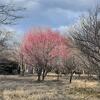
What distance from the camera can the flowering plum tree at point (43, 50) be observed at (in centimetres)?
5359

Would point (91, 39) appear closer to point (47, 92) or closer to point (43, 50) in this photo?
point (47, 92)

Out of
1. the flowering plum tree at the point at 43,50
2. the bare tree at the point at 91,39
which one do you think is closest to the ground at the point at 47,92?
the bare tree at the point at 91,39

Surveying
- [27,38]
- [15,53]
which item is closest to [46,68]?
[27,38]

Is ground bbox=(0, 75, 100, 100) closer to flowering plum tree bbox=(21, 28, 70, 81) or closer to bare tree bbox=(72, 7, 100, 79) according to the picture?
bare tree bbox=(72, 7, 100, 79)

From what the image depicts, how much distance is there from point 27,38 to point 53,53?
348 inches

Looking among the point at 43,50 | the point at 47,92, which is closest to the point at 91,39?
the point at 47,92

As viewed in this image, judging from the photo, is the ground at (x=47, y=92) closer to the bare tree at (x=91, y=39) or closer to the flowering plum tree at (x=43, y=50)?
the bare tree at (x=91, y=39)

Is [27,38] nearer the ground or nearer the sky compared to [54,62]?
nearer the sky

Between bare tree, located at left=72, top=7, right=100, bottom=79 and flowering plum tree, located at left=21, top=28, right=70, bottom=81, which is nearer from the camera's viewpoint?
bare tree, located at left=72, top=7, right=100, bottom=79

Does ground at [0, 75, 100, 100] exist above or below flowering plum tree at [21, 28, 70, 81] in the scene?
below

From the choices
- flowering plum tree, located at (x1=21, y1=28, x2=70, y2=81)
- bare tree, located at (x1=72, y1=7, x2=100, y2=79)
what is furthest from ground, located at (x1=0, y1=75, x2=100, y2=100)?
flowering plum tree, located at (x1=21, y1=28, x2=70, y2=81)

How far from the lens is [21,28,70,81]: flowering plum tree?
53.6 meters

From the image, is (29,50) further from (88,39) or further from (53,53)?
(88,39)

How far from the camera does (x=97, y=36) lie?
25984 millimetres
